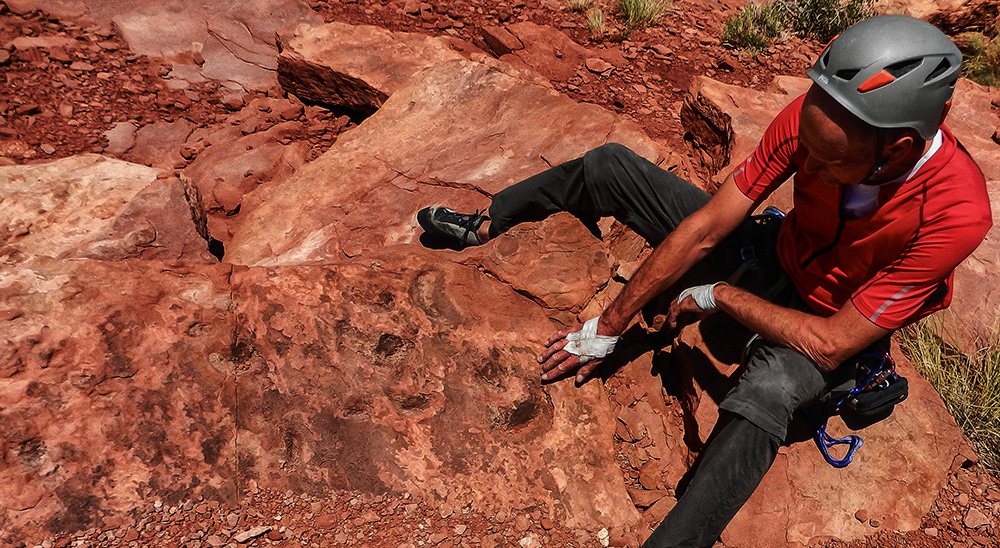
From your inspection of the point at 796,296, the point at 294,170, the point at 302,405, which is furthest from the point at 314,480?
the point at 294,170

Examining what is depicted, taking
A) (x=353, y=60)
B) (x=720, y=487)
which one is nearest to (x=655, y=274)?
(x=720, y=487)

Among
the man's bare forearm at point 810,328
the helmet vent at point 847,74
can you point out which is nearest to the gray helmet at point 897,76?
the helmet vent at point 847,74

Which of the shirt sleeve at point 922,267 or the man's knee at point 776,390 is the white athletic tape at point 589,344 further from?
the shirt sleeve at point 922,267

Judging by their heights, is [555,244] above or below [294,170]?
above

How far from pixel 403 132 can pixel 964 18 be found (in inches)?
209

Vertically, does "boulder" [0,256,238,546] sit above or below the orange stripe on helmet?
below

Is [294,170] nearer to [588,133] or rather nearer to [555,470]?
[588,133]

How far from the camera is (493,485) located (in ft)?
7.58

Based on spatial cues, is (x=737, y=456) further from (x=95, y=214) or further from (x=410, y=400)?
(x=95, y=214)

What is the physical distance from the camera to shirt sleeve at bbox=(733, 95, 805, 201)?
234 centimetres

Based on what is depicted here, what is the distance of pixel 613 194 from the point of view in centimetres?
283

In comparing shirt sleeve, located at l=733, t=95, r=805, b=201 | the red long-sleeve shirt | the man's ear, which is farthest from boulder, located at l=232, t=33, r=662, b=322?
the man's ear

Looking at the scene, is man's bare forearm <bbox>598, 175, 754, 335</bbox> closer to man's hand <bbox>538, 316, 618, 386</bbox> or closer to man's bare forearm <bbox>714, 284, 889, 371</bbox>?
man's hand <bbox>538, 316, 618, 386</bbox>

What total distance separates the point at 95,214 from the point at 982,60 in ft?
21.5
